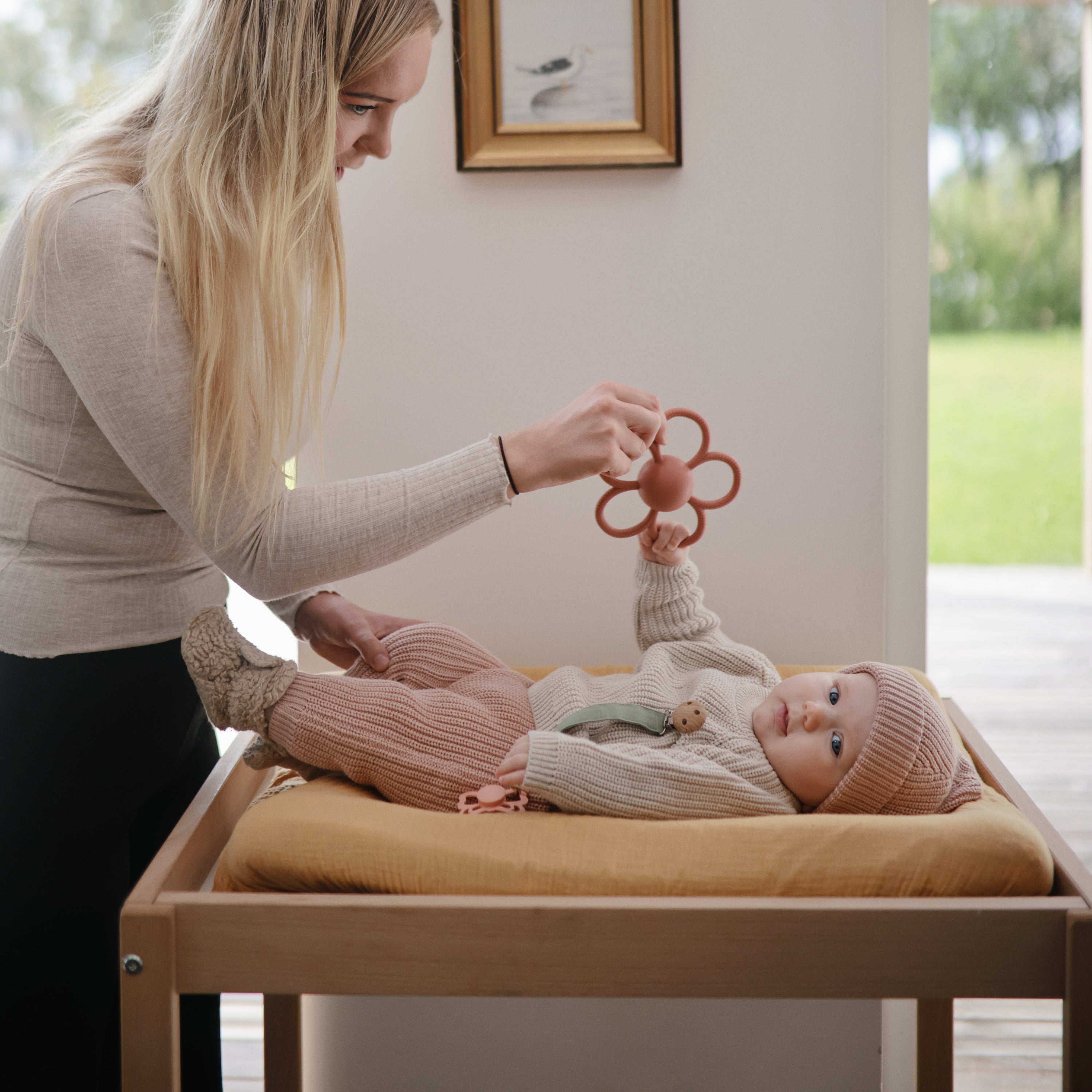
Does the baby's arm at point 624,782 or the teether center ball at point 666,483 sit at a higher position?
the teether center ball at point 666,483

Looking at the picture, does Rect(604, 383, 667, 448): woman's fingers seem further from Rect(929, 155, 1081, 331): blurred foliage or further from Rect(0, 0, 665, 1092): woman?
Rect(929, 155, 1081, 331): blurred foliage

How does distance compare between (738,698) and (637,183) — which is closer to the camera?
(738,698)

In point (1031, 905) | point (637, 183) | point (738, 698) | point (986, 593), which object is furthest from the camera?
point (986, 593)

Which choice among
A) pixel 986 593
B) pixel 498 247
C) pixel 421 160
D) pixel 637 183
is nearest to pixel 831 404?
pixel 637 183

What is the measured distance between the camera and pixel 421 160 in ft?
4.74

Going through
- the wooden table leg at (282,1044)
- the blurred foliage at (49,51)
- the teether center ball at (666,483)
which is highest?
the blurred foliage at (49,51)

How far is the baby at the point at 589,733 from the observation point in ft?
3.22

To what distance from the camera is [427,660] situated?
120cm

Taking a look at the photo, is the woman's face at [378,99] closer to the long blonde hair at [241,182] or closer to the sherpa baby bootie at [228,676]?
the long blonde hair at [241,182]

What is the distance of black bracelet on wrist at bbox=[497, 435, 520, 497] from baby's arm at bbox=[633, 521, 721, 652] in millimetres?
371

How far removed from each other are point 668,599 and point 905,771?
379 mm

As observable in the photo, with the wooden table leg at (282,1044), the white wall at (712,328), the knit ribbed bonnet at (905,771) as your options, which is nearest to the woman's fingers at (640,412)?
the knit ribbed bonnet at (905,771)

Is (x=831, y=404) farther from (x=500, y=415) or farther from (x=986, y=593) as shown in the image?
(x=986, y=593)

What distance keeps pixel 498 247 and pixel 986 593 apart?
2.91m
